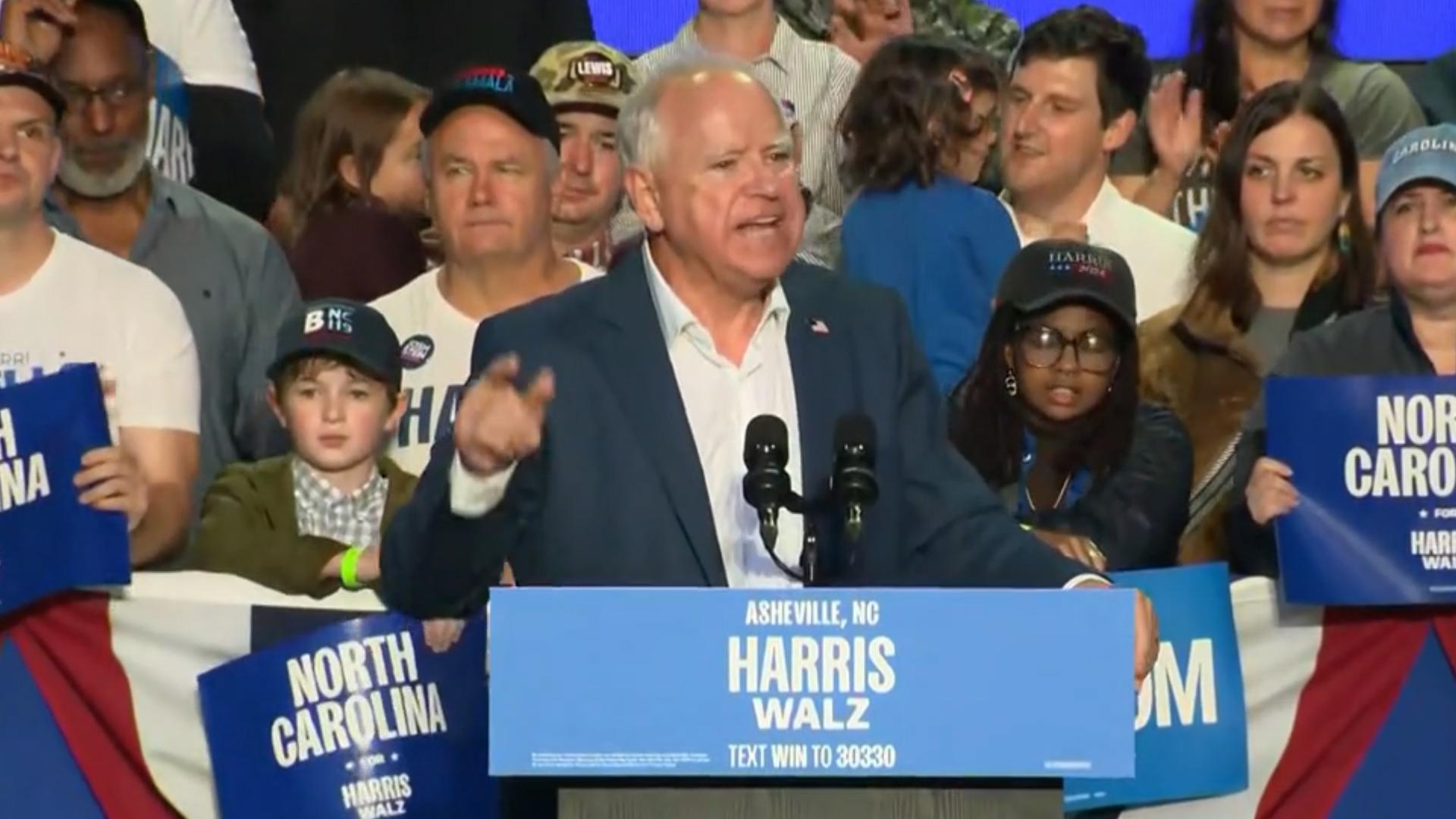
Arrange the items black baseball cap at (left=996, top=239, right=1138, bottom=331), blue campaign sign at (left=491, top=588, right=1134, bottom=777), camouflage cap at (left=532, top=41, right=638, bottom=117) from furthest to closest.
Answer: camouflage cap at (left=532, top=41, right=638, bottom=117), black baseball cap at (left=996, top=239, right=1138, bottom=331), blue campaign sign at (left=491, top=588, right=1134, bottom=777)

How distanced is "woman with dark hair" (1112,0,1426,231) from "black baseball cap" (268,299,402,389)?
2.58 metres

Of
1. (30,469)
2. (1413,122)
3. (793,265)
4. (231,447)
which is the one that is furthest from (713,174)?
(1413,122)

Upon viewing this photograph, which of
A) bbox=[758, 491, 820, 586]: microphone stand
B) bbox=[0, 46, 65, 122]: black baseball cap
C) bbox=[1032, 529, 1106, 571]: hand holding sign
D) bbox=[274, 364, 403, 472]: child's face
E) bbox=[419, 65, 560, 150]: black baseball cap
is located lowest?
bbox=[758, 491, 820, 586]: microphone stand

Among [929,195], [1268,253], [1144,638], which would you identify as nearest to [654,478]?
[1144,638]

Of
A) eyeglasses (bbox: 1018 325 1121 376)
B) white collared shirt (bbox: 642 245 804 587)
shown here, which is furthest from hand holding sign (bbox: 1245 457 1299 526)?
white collared shirt (bbox: 642 245 804 587)

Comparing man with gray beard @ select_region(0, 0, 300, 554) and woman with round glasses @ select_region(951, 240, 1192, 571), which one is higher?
man with gray beard @ select_region(0, 0, 300, 554)

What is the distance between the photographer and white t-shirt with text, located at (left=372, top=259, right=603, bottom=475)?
5.91 m

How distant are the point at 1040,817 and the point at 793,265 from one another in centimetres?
127

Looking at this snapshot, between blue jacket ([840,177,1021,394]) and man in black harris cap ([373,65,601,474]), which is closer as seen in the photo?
man in black harris cap ([373,65,601,474])

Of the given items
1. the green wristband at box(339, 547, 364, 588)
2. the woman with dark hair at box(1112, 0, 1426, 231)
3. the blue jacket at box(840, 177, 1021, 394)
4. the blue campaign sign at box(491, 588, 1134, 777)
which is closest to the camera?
the blue campaign sign at box(491, 588, 1134, 777)

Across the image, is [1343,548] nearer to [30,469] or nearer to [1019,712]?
[1019,712]

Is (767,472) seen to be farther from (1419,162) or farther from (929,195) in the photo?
(929,195)

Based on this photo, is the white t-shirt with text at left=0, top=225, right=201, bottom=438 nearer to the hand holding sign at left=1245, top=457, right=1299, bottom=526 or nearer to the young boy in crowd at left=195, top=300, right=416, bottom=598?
the young boy in crowd at left=195, top=300, right=416, bottom=598

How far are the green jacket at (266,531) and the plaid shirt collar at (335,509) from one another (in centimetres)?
2
